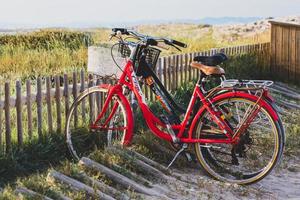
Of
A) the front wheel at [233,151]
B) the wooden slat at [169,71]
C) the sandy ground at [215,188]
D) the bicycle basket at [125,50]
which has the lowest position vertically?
the sandy ground at [215,188]

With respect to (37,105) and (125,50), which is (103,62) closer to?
(37,105)

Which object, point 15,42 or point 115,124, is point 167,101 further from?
point 15,42

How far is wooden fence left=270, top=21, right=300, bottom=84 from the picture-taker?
543 inches

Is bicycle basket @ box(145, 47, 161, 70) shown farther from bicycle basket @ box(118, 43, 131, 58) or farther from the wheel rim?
the wheel rim

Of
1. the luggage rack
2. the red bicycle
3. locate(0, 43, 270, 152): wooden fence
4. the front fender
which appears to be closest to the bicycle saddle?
the red bicycle

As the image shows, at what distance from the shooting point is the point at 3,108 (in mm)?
6504

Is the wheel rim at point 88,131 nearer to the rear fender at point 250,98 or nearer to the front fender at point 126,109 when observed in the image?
the front fender at point 126,109

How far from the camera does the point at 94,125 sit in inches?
246

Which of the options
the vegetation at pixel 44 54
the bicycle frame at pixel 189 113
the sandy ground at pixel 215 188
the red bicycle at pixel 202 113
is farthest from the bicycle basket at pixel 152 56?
the vegetation at pixel 44 54

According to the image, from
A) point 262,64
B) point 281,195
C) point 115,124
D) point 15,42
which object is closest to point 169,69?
point 115,124

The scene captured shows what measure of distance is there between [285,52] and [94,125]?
8.68m

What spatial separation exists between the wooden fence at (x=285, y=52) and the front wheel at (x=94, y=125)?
734 centimetres

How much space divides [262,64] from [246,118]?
8529 mm

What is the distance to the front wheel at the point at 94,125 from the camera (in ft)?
19.9
